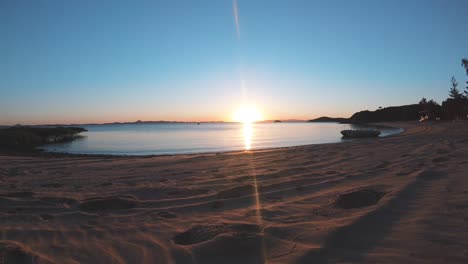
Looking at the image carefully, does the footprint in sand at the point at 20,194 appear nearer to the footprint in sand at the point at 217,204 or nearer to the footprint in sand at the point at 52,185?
the footprint in sand at the point at 52,185

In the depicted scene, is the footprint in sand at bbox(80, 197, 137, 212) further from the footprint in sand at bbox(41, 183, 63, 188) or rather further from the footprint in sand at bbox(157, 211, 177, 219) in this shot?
the footprint in sand at bbox(41, 183, 63, 188)

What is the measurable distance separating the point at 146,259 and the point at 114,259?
0.33 m

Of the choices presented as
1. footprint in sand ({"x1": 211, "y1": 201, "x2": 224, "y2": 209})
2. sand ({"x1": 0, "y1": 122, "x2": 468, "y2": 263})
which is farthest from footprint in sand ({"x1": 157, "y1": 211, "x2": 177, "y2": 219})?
footprint in sand ({"x1": 211, "y1": 201, "x2": 224, "y2": 209})

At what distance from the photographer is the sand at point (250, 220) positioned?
3064mm

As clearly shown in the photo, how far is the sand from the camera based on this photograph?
306cm

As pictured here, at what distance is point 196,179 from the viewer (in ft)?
25.1

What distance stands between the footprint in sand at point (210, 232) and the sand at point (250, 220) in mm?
12

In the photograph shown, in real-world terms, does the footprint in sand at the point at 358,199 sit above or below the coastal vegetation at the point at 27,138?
below

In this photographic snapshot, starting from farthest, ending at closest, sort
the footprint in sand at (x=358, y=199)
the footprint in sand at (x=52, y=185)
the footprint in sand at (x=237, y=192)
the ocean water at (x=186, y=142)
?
the ocean water at (x=186, y=142), the footprint in sand at (x=52, y=185), the footprint in sand at (x=237, y=192), the footprint in sand at (x=358, y=199)

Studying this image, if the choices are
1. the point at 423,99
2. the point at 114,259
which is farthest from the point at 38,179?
the point at 423,99

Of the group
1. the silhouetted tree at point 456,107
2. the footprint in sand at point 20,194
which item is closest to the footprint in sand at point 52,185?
the footprint in sand at point 20,194

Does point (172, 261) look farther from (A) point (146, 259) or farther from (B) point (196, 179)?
(B) point (196, 179)

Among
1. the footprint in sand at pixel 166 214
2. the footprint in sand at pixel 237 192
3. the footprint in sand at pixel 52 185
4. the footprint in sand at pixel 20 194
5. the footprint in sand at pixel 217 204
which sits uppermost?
the footprint in sand at pixel 20 194

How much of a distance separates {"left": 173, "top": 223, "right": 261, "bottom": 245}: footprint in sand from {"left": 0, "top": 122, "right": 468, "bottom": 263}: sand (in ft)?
0.04
